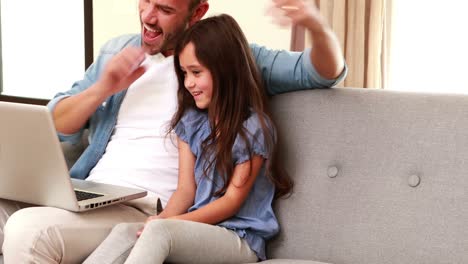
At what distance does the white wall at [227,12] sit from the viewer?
140 inches

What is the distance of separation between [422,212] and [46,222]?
0.87m

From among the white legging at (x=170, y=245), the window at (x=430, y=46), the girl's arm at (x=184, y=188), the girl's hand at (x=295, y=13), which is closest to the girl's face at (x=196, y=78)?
the girl's arm at (x=184, y=188)

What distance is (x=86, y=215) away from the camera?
1.92m

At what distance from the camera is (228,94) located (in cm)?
199

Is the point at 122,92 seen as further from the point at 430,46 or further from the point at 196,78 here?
the point at 430,46

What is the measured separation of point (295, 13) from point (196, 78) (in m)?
0.32

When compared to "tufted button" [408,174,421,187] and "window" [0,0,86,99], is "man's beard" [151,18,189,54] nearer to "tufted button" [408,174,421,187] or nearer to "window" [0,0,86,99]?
"tufted button" [408,174,421,187]

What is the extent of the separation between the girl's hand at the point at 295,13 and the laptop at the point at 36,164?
0.58 m

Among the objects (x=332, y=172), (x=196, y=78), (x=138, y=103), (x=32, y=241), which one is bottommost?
(x=32, y=241)

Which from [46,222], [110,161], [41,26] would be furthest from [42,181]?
[41,26]

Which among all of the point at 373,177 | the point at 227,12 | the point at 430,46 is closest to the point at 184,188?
the point at 373,177

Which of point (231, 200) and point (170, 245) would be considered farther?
point (231, 200)

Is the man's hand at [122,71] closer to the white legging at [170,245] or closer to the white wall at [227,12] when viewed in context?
the white legging at [170,245]

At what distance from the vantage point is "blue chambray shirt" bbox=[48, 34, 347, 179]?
6.68ft
